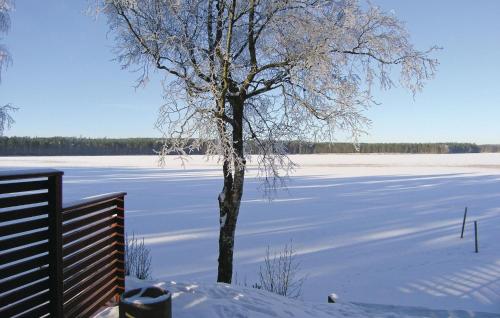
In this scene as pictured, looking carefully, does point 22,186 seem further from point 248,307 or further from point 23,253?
point 248,307

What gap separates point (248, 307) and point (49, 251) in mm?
2257

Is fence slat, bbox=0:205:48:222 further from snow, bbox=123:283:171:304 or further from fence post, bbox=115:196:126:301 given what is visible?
fence post, bbox=115:196:126:301

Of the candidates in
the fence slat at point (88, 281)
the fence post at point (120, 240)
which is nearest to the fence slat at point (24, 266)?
the fence slat at point (88, 281)

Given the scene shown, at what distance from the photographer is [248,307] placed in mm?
4680

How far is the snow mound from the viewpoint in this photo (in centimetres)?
436

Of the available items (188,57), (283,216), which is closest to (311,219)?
(283,216)

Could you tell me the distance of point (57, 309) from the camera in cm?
326

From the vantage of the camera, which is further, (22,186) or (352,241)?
(352,241)

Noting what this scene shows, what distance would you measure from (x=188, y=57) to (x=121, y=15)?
4.39ft

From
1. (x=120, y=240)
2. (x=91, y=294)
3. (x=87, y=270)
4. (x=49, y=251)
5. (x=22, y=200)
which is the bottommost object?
(x=91, y=294)

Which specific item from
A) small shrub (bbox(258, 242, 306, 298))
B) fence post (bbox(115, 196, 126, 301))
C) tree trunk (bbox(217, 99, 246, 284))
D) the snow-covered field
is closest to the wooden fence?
fence post (bbox(115, 196, 126, 301))

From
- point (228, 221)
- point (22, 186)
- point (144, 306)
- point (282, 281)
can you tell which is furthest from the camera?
point (282, 281)

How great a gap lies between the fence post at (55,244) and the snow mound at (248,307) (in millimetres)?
831

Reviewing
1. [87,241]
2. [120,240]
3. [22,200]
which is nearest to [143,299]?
[87,241]
